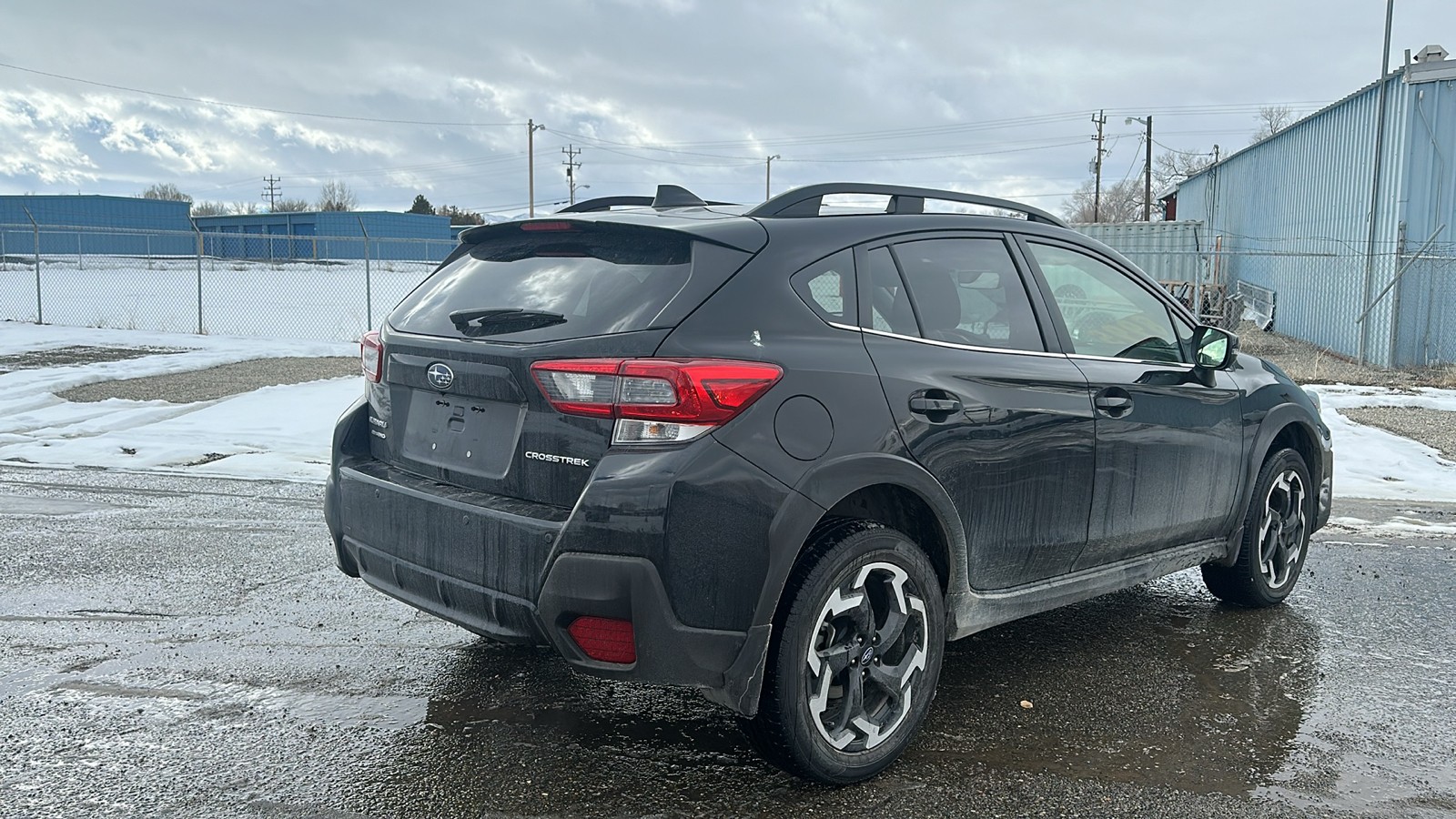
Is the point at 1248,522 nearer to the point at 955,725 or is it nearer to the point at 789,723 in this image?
the point at 955,725

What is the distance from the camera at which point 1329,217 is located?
21062 mm

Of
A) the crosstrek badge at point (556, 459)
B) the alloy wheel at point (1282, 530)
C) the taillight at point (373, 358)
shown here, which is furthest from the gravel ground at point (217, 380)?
the alloy wheel at point (1282, 530)

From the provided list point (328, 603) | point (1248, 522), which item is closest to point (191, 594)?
point (328, 603)

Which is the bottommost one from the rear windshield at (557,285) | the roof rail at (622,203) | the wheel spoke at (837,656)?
the wheel spoke at (837,656)

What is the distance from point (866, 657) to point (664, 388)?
1030 millimetres

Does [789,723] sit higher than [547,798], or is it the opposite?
[789,723]

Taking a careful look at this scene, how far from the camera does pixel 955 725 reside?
382 cm

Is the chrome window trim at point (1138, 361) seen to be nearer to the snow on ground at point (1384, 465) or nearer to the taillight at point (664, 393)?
the taillight at point (664, 393)

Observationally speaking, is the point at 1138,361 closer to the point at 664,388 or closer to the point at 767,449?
the point at 767,449

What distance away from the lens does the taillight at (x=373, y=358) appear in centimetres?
382

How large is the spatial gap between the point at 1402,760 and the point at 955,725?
1369 millimetres

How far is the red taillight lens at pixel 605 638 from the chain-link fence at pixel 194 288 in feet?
47.4

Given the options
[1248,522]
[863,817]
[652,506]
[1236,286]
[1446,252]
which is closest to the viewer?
[652,506]

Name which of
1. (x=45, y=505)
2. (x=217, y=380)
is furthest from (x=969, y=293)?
(x=217, y=380)
